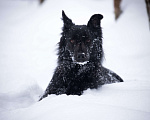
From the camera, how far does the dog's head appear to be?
11.6 ft

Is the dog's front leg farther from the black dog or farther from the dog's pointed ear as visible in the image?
the dog's pointed ear

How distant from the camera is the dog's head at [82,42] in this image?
3.53 metres

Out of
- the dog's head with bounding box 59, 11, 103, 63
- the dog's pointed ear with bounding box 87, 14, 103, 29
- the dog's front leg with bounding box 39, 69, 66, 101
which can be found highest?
the dog's pointed ear with bounding box 87, 14, 103, 29

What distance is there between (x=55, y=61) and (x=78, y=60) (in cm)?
316

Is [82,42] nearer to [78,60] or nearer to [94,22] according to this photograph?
[78,60]

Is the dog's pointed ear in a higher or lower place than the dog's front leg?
higher

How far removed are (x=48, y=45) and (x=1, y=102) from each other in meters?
7.67

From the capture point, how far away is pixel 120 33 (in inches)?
417

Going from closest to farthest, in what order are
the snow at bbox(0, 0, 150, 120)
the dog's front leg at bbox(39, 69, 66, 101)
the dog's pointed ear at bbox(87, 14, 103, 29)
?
the snow at bbox(0, 0, 150, 120)
the dog's front leg at bbox(39, 69, 66, 101)
the dog's pointed ear at bbox(87, 14, 103, 29)

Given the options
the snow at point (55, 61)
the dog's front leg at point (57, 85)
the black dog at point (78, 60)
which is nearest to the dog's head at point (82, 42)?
the black dog at point (78, 60)

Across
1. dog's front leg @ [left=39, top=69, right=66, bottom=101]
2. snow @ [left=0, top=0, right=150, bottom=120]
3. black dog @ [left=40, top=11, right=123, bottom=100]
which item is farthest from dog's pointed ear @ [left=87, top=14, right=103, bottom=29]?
dog's front leg @ [left=39, top=69, right=66, bottom=101]

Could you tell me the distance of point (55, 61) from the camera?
21.4 ft

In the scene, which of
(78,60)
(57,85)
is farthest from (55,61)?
(78,60)

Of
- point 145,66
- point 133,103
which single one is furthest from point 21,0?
point 133,103
